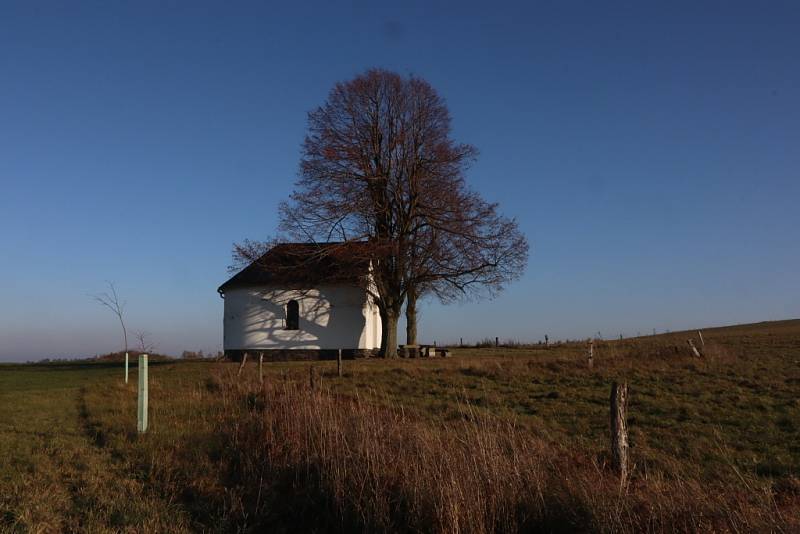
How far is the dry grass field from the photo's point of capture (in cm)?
619

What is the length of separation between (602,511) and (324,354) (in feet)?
102

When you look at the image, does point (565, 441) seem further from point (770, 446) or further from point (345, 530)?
point (345, 530)

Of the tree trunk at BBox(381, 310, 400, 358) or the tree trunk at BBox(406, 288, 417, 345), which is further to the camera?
the tree trunk at BBox(406, 288, 417, 345)

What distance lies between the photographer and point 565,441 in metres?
11.6

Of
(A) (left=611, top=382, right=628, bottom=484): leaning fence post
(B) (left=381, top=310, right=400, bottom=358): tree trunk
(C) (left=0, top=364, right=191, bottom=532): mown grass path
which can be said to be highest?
(B) (left=381, top=310, right=400, bottom=358): tree trunk

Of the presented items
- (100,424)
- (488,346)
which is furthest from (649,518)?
(488,346)

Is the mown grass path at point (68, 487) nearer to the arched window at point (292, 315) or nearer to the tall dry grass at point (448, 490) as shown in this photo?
the tall dry grass at point (448, 490)

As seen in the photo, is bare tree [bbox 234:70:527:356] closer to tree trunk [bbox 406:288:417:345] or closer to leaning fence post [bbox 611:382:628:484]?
tree trunk [bbox 406:288:417:345]

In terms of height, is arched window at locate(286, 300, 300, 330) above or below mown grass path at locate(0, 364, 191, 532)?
above

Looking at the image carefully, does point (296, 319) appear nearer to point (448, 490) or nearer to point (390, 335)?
point (390, 335)

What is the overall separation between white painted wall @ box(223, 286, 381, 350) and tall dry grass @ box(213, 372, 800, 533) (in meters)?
26.6

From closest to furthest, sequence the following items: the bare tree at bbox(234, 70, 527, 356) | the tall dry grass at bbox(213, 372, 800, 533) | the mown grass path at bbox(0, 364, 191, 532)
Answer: the tall dry grass at bbox(213, 372, 800, 533) < the mown grass path at bbox(0, 364, 191, 532) < the bare tree at bbox(234, 70, 527, 356)

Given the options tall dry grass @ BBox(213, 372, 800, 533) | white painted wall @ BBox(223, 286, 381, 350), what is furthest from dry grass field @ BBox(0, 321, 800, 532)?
white painted wall @ BBox(223, 286, 381, 350)

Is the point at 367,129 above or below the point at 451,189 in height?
above
